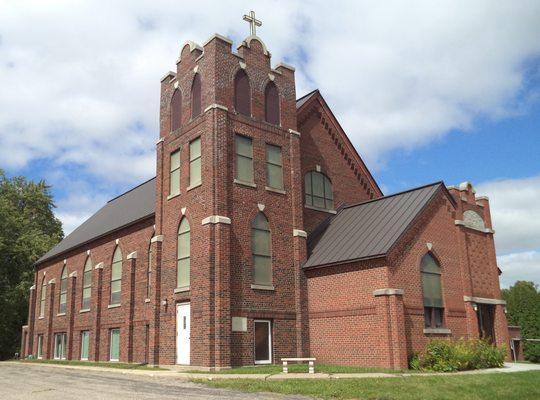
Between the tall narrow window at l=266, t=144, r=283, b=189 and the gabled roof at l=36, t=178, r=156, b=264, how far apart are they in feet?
24.7

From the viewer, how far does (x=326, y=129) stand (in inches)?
1256

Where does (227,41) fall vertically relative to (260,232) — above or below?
above

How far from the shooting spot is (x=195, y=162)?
82.8 feet

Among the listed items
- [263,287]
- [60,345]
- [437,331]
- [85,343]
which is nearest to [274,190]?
[263,287]

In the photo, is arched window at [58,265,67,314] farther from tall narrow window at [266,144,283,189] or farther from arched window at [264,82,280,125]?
arched window at [264,82,280,125]

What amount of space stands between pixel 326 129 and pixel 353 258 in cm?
1087

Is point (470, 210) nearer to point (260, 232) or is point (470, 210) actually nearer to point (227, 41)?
point (260, 232)

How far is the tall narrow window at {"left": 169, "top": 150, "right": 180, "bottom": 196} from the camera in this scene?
26.2 metres

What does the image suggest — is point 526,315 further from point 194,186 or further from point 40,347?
point 40,347

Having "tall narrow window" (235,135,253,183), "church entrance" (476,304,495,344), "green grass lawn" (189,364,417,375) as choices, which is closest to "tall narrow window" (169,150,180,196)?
"tall narrow window" (235,135,253,183)

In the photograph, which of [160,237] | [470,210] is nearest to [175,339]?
[160,237]

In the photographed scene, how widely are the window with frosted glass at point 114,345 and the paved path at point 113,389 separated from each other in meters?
11.0

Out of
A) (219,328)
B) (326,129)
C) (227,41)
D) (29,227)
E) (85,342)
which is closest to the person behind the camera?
(219,328)

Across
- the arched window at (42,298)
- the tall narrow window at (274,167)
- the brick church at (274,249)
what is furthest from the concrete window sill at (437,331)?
the arched window at (42,298)
